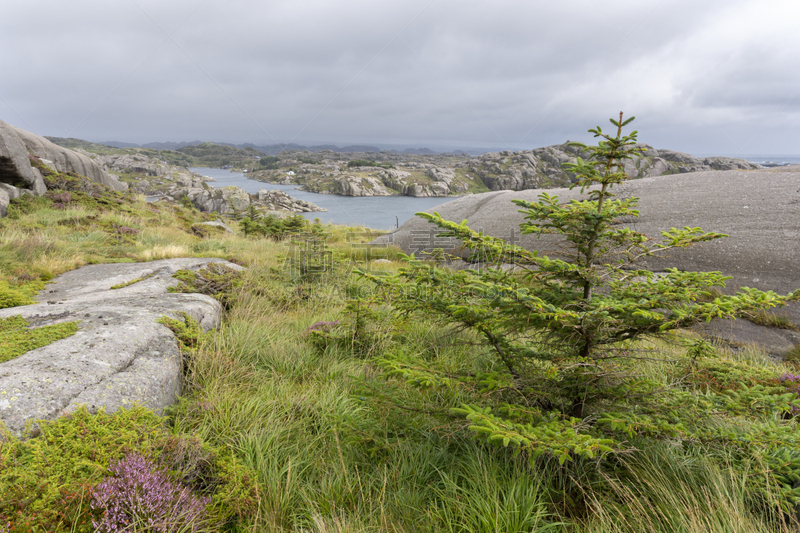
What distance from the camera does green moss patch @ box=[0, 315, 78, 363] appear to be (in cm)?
281

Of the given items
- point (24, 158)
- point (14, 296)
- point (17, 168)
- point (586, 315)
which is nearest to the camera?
point (586, 315)

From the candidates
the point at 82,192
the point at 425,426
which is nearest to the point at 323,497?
the point at 425,426

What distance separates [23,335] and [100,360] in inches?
31.3

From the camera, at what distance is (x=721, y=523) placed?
7.03ft

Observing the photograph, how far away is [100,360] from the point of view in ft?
9.78

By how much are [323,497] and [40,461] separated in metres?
1.71

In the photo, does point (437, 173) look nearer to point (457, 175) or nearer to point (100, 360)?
point (457, 175)

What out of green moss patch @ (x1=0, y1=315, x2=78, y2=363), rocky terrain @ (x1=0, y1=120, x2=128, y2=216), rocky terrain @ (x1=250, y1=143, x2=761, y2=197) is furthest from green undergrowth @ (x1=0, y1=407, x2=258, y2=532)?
rocky terrain @ (x1=250, y1=143, x2=761, y2=197)

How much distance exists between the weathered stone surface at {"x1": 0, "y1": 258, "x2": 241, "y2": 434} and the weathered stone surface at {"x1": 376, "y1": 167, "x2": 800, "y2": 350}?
6067 millimetres

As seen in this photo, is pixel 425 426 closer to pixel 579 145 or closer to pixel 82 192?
pixel 579 145

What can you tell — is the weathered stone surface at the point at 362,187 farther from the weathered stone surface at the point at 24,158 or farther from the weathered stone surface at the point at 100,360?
the weathered stone surface at the point at 100,360

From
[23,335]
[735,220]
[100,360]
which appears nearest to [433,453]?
[100,360]

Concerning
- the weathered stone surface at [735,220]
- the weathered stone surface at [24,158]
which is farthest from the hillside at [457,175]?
the weathered stone surface at [24,158]

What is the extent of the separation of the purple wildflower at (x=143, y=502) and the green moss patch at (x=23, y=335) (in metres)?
1.62
